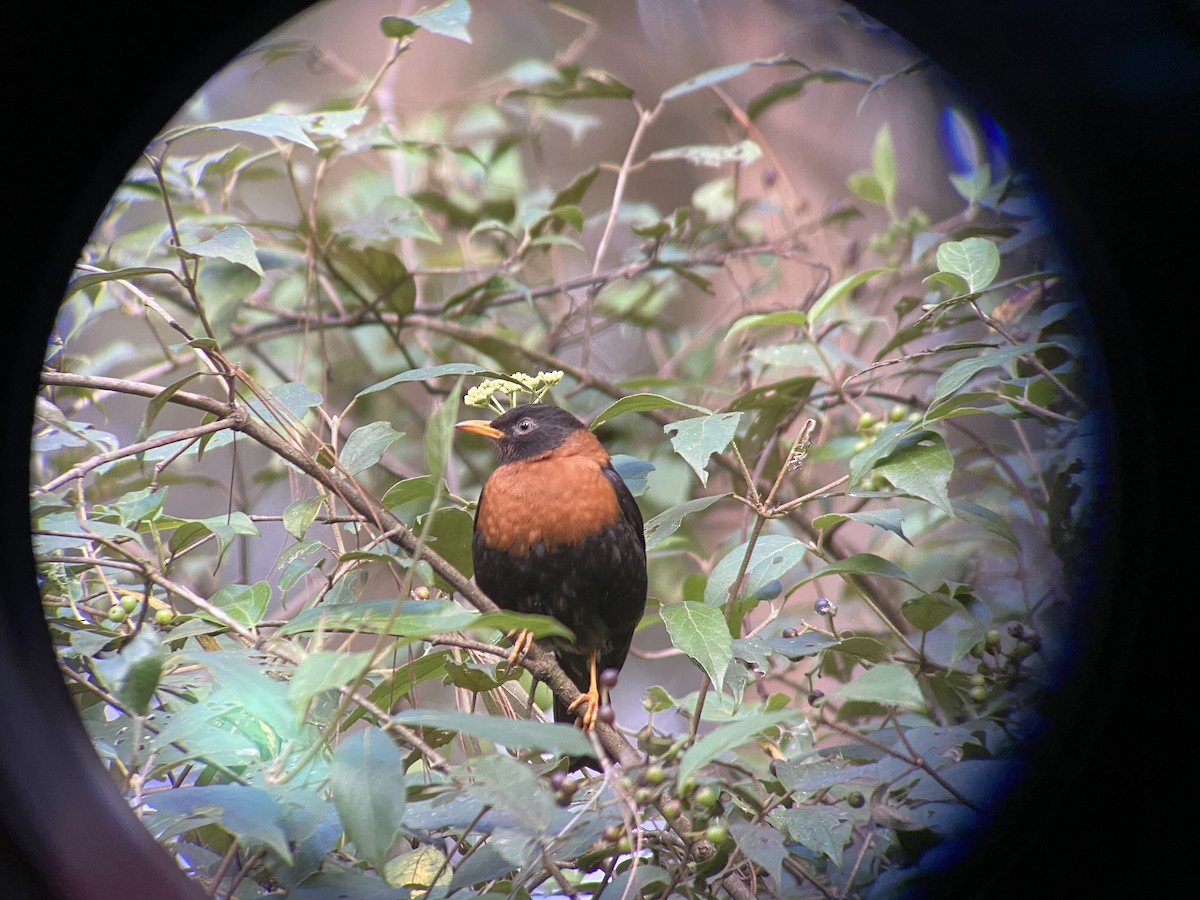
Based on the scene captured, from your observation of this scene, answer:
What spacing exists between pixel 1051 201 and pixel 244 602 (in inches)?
63.2

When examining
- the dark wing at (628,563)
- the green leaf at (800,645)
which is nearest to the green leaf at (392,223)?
the dark wing at (628,563)

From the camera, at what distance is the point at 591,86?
3477 mm

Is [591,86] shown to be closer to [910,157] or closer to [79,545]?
[910,157]

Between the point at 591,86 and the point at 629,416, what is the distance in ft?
4.09

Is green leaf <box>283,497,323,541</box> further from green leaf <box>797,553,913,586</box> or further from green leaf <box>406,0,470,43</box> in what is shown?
green leaf <box>406,0,470,43</box>

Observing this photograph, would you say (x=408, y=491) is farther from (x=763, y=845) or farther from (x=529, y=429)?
(x=763, y=845)

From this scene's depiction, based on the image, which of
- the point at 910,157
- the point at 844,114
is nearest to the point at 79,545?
the point at 910,157

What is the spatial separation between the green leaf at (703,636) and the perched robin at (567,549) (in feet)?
2.01

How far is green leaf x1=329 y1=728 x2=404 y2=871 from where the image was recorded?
1.25 meters

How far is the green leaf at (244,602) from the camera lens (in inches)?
68.1

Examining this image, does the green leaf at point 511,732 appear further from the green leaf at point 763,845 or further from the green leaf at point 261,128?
the green leaf at point 261,128

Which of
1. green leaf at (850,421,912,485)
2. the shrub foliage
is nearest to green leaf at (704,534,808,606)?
the shrub foliage

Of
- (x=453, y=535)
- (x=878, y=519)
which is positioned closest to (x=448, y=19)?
(x=453, y=535)

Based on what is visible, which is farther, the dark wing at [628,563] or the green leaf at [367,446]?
the dark wing at [628,563]
